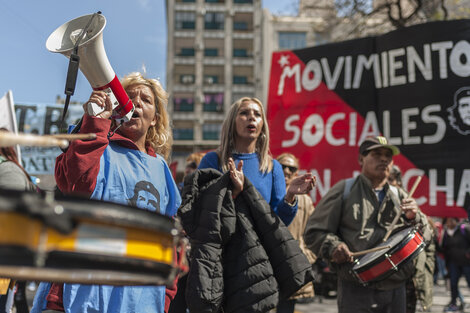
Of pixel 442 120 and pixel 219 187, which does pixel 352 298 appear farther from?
pixel 442 120

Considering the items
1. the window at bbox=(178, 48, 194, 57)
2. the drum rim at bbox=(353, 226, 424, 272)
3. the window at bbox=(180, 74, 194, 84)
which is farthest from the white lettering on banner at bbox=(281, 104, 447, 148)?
the window at bbox=(178, 48, 194, 57)

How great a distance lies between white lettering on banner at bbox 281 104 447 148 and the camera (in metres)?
5.79

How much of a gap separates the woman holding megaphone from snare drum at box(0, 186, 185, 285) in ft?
3.30

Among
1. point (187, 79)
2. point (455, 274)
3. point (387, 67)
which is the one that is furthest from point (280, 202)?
point (187, 79)

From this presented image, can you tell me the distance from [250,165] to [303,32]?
4431cm

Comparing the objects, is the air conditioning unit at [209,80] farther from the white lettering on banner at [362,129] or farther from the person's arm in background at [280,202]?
the person's arm in background at [280,202]

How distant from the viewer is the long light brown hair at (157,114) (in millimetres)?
2829

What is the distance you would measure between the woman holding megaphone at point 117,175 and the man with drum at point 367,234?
156 centimetres

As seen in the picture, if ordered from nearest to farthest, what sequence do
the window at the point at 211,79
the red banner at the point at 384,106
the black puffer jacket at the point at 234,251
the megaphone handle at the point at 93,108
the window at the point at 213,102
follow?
the megaphone handle at the point at 93,108
the black puffer jacket at the point at 234,251
the red banner at the point at 384,106
the window at the point at 213,102
the window at the point at 211,79

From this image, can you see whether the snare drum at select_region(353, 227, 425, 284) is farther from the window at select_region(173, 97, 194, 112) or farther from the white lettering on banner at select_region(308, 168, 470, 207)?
the window at select_region(173, 97, 194, 112)

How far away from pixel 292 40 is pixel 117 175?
150 ft

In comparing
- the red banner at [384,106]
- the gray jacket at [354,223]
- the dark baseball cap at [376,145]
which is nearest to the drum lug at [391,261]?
the gray jacket at [354,223]

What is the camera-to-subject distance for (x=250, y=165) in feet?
11.2

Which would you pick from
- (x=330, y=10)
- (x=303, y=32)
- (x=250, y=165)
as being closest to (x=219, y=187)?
(x=250, y=165)
